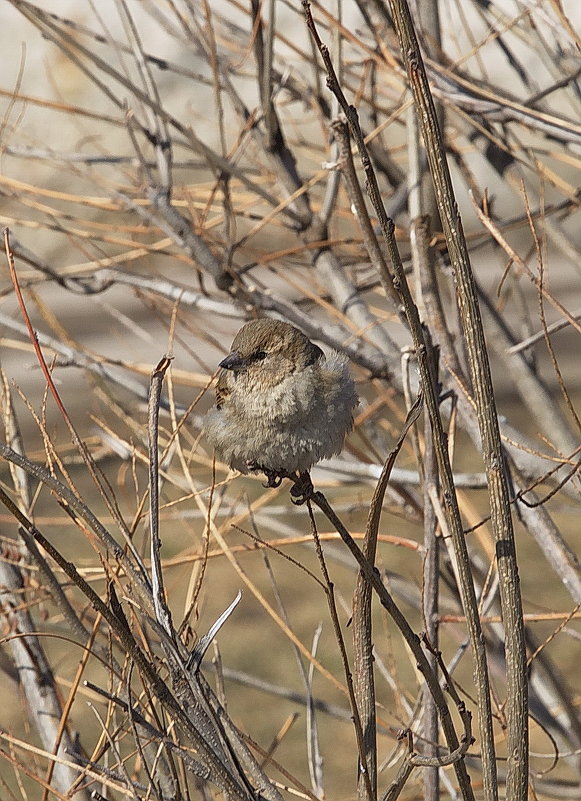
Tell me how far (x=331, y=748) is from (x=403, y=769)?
4.30m

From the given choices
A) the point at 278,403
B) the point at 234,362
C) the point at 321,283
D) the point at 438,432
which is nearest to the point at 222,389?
the point at 234,362

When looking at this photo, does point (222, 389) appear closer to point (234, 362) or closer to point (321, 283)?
point (234, 362)

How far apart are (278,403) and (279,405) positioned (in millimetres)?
13

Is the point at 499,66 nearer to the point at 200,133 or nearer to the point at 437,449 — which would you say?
the point at 200,133

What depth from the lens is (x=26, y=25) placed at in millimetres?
9258

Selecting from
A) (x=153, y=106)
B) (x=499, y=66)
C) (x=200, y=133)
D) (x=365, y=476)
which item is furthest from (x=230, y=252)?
(x=499, y=66)

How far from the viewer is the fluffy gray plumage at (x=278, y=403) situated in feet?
7.43

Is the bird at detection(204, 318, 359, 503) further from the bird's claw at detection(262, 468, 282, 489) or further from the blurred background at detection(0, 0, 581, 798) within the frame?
the blurred background at detection(0, 0, 581, 798)

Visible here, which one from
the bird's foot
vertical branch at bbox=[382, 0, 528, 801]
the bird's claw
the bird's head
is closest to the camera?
vertical branch at bbox=[382, 0, 528, 801]

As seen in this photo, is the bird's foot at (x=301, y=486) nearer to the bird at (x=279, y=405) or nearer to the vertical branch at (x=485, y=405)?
the bird at (x=279, y=405)

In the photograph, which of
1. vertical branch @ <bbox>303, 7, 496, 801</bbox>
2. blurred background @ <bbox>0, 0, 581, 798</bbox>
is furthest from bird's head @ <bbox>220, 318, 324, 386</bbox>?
vertical branch @ <bbox>303, 7, 496, 801</bbox>

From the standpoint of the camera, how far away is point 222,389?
2.49 metres

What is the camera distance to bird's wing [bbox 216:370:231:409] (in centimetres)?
246

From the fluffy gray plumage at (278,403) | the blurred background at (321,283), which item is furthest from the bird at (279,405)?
the blurred background at (321,283)
